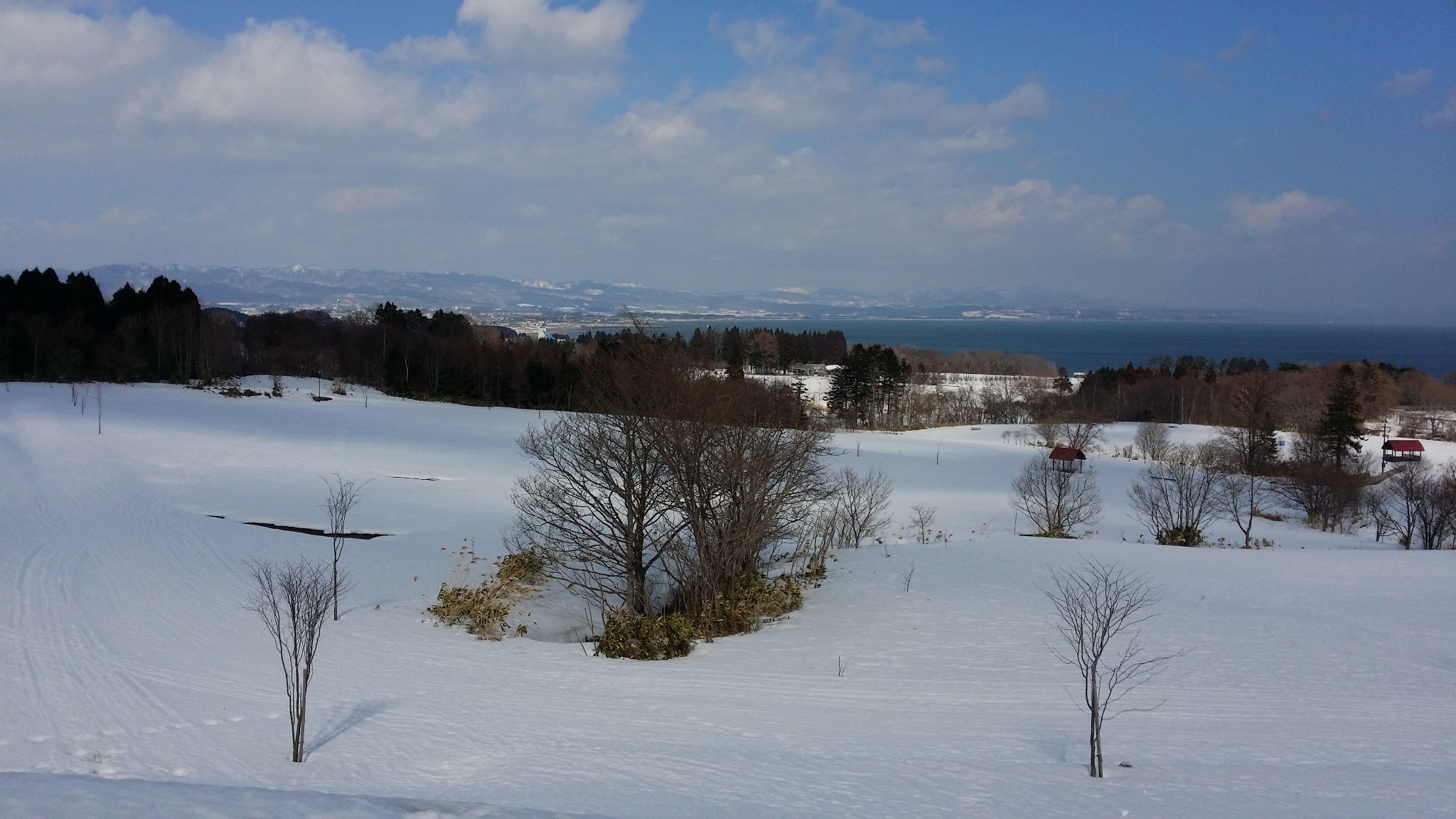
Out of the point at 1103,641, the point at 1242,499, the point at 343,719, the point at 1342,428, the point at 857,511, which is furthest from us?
the point at 1342,428

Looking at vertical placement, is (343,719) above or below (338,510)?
below

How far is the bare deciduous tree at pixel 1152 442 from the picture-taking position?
175 feet

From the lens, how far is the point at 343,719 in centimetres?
1076

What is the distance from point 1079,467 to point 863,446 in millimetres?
15352

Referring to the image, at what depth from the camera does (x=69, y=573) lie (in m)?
17.9

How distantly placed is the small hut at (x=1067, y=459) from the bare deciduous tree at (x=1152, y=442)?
9731mm

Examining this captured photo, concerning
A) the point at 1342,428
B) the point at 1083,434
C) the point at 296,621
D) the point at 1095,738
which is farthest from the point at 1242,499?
the point at 296,621

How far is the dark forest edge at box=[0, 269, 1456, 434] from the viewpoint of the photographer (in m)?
51.7

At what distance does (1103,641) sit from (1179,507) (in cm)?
2666

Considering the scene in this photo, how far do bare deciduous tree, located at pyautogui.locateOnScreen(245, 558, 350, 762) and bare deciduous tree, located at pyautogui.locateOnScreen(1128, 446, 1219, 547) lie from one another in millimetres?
25415

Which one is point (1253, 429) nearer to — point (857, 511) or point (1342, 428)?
point (1342, 428)

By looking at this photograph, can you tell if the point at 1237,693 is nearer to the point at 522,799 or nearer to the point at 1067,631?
the point at 1067,631

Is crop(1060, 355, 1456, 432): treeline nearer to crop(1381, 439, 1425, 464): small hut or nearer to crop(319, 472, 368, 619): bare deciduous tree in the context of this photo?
crop(1381, 439, 1425, 464): small hut

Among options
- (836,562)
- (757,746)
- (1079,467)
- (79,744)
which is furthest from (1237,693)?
(1079,467)
